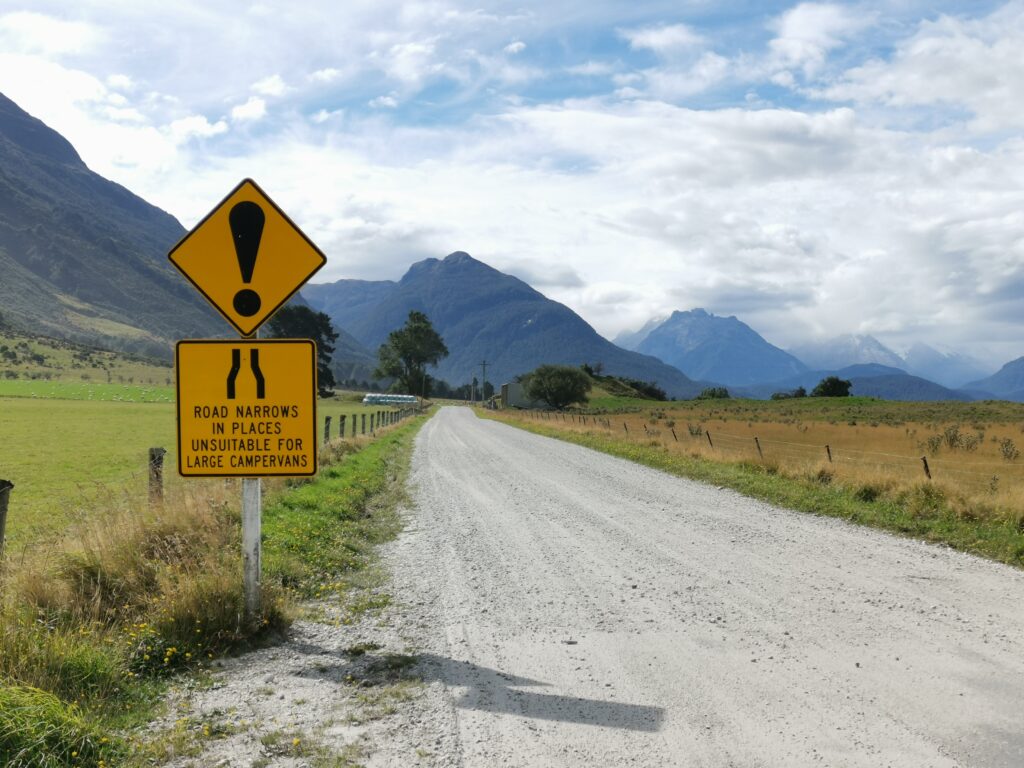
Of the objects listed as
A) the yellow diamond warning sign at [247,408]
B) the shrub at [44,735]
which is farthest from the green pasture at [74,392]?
the shrub at [44,735]

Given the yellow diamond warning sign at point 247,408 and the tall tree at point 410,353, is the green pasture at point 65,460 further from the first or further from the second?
the tall tree at point 410,353

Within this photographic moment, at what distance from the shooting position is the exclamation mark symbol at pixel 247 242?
5480mm

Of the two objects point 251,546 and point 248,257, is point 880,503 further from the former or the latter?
point 248,257

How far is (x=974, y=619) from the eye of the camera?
596 centimetres

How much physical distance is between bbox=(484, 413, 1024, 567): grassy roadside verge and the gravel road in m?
0.68

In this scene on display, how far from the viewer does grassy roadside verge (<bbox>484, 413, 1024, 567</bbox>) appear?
9.46 m

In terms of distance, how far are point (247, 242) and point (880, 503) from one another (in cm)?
1144

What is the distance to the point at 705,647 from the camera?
5.31 metres

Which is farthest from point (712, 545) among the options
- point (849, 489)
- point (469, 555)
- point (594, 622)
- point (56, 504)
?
point (56, 504)

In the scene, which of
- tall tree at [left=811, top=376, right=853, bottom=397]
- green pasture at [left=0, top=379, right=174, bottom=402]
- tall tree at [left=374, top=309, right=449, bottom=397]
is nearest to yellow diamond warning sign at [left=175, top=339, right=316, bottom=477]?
green pasture at [left=0, top=379, right=174, bottom=402]

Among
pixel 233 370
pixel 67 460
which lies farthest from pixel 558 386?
pixel 233 370

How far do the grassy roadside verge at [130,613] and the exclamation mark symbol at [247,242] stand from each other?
7.01 ft

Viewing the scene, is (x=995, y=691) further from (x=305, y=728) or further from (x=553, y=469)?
(x=553, y=469)

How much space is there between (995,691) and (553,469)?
14926 millimetres
